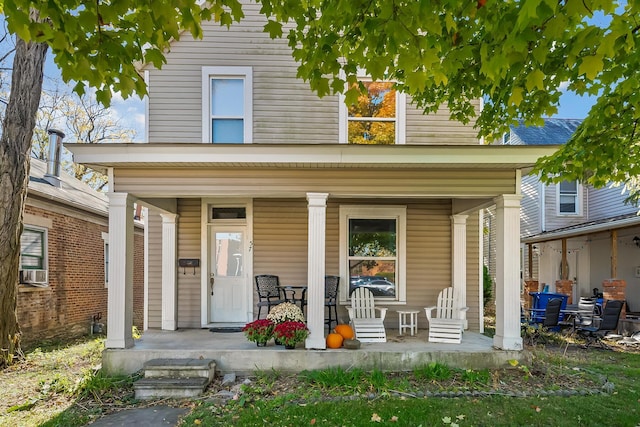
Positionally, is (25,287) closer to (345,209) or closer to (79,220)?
(79,220)

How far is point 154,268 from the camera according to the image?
766 centimetres

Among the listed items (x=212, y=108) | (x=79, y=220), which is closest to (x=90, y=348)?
(x=79, y=220)

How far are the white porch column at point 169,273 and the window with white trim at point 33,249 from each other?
3.48 metres

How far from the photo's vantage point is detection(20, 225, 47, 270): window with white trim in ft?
28.0

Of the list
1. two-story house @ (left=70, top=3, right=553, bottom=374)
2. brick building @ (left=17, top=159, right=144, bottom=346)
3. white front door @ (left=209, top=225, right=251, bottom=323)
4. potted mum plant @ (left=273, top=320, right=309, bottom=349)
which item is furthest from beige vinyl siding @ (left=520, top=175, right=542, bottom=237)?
brick building @ (left=17, top=159, right=144, bottom=346)

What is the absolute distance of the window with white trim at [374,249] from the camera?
780 centimetres

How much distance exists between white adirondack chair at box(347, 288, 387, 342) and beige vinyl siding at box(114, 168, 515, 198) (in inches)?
81.1

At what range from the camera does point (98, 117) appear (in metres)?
21.6

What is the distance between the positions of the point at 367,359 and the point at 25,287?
734cm

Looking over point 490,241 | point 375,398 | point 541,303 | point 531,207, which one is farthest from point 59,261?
point 490,241

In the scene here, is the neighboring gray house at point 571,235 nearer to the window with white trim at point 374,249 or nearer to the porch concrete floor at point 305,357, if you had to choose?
the window with white trim at point 374,249

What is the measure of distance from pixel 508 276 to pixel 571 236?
7592 mm

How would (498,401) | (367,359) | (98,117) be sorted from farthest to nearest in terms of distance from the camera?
(98,117) → (367,359) → (498,401)

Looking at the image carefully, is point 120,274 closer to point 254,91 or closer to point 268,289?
point 268,289
